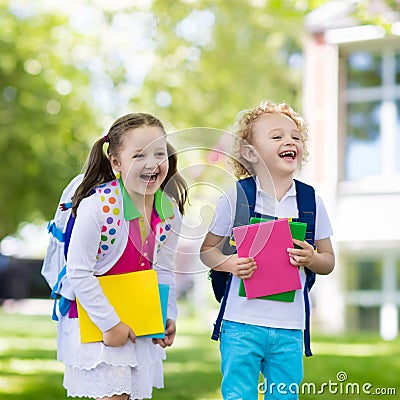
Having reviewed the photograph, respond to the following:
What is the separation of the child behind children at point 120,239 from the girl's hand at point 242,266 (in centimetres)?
22

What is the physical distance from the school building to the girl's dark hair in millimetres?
11794

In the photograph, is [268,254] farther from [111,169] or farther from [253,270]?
[111,169]

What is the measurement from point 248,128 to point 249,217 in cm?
34

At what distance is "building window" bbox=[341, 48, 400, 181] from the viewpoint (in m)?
14.9

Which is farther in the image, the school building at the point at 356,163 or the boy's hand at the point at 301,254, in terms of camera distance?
the school building at the point at 356,163

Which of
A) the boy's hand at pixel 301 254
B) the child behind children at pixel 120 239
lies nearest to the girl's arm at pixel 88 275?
the child behind children at pixel 120 239

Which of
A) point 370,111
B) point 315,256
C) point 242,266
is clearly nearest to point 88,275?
point 242,266

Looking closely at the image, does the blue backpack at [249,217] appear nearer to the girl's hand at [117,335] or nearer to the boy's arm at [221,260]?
the boy's arm at [221,260]

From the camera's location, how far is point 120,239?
2926 mm

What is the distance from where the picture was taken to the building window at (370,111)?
14.9 meters

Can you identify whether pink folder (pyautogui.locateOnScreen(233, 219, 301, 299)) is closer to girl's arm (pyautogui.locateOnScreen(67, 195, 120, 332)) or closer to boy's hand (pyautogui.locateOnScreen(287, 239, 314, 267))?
boy's hand (pyautogui.locateOnScreen(287, 239, 314, 267))

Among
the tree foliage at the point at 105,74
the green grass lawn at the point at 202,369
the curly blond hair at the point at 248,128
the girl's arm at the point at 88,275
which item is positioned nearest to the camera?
the girl's arm at the point at 88,275

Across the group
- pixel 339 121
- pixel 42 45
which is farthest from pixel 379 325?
pixel 42 45

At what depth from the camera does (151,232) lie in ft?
9.67
